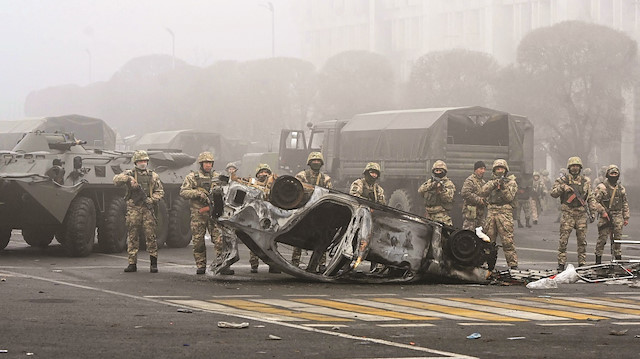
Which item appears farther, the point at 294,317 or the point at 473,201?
the point at 473,201

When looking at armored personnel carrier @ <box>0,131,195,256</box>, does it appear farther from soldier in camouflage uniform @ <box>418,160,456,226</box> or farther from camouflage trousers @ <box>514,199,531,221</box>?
camouflage trousers @ <box>514,199,531,221</box>

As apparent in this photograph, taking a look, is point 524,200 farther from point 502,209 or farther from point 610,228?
point 502,209

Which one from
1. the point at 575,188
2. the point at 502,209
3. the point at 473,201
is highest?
the point at 575,188

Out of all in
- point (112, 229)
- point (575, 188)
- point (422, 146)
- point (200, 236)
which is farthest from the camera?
point (422, 146)

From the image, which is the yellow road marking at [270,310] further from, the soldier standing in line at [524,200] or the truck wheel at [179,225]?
the soldier standing in line at [524,200]

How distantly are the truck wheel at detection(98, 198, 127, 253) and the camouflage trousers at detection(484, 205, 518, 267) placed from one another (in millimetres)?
6864

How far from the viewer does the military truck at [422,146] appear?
31594 mm

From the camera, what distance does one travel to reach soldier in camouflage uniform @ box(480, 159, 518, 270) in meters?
18.2

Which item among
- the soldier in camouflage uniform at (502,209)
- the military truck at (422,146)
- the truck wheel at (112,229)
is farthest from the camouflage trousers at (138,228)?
the military truck at (422,146)

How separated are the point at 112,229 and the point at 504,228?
7256mm

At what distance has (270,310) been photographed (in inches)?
485

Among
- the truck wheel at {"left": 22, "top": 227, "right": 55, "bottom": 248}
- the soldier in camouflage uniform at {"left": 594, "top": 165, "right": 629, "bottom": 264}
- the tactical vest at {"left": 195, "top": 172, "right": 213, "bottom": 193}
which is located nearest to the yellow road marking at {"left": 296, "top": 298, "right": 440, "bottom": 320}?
the tactical vest at {"left": 195, "top": 172, "right": 213, "bottom": 193}

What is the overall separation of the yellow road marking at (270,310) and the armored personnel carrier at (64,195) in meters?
7.91

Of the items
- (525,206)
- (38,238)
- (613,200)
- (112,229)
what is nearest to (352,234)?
(613,200)
